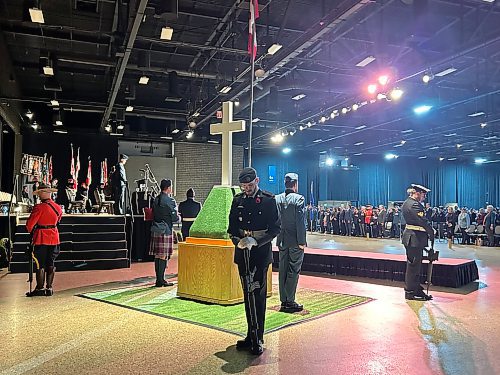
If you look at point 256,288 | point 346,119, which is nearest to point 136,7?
point 256,288

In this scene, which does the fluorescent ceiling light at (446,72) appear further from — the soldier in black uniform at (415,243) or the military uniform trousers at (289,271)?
the military uniform trousers at (289,271)

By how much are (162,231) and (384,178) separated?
2410 centimetres

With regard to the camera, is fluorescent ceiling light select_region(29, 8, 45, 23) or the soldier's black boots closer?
the soldier's black boots

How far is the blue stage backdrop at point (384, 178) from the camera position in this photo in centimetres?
2702

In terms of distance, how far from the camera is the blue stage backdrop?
27016 mm

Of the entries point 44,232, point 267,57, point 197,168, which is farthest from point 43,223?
point 197,168

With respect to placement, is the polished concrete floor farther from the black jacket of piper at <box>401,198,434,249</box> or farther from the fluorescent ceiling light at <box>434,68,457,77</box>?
the fluorescent ceiling light at <box>434,68,457,77</box>

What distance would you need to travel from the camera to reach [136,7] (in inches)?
301

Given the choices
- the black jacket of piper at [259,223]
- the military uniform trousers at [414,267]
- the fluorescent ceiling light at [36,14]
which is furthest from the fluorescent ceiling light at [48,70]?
the military uniform trousers at [414,267]

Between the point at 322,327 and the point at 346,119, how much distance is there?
52.4ft

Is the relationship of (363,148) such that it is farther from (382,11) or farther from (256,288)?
(256,288)

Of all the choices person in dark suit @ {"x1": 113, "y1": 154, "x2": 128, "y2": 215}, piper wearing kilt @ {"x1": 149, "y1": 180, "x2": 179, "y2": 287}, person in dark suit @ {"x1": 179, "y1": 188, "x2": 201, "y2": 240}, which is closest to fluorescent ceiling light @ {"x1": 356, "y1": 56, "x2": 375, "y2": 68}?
person in dark suit @ {"x1": 179, "y1": 188, "x2": 201, "y2": 240}

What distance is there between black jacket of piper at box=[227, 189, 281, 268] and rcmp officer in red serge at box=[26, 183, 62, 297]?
10.1ft

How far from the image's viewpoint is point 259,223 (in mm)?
4125
